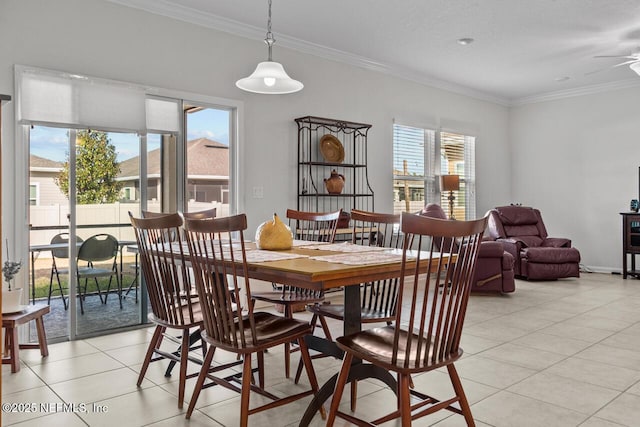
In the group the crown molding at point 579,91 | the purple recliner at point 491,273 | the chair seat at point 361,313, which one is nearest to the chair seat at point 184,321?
the chair seat at point 361,313

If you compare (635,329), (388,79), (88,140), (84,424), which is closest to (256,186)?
(88,140)

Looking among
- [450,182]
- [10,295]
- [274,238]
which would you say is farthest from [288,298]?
[450,182]

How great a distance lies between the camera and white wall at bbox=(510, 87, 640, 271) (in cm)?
703

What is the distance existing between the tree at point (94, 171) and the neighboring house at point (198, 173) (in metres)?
0.08

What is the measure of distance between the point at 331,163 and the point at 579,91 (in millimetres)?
4517

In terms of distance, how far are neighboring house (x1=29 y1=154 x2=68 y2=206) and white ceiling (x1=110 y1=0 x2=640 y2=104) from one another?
147 cm

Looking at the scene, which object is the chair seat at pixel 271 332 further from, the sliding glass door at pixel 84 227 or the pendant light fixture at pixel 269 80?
the sliding glass door at pixel 84 227

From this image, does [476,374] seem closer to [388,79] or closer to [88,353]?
[88,353]

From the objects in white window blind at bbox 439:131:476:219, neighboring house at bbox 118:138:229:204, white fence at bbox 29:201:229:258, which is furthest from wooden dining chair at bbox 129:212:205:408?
white window blind at bbox 439:131:476:219

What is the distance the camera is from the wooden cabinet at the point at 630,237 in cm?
645

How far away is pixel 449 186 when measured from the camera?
667 cm

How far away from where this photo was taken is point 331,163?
17.6 feet

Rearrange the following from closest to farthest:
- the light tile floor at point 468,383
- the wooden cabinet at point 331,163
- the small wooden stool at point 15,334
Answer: the light tile floor at point 468,383
the small wooden stool at point 15,334
the wooden cabinet at point 331,163

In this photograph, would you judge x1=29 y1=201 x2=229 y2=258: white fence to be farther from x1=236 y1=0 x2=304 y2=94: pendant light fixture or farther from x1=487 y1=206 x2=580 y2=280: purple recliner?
x1=487 y1=206 x2=580 y2=280: purple recliner
